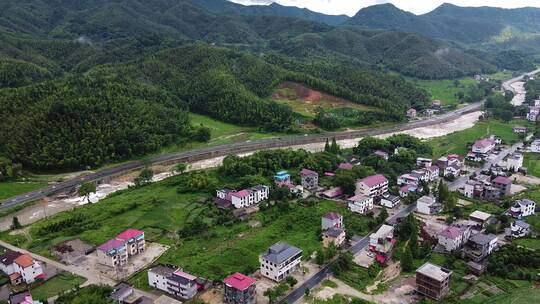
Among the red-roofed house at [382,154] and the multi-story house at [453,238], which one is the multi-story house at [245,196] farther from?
the red-roofed house at [382,154]

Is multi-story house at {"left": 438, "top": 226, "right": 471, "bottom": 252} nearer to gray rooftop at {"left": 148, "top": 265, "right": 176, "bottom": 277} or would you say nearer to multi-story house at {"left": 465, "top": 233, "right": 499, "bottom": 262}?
multi-story house at {"left": 465, "top": 233, "right": 499, "bottom": 262}

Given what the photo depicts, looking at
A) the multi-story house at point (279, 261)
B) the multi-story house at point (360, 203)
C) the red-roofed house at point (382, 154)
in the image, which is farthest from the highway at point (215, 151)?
the multi-story house at point (279, 261)

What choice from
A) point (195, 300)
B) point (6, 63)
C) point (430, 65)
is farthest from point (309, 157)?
point (430, 65)

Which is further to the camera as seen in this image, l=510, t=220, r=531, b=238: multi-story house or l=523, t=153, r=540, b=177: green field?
l=523, t=153, r=540, b=177: green field

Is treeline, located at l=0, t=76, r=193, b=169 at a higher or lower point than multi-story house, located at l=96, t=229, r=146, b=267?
higher

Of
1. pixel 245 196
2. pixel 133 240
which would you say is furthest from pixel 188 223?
pixel 245 196

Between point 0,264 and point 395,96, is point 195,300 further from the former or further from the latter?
point 395,96

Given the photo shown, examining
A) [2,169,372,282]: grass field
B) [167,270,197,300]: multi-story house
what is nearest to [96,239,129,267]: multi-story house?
[2,169,372,282]: grass field
